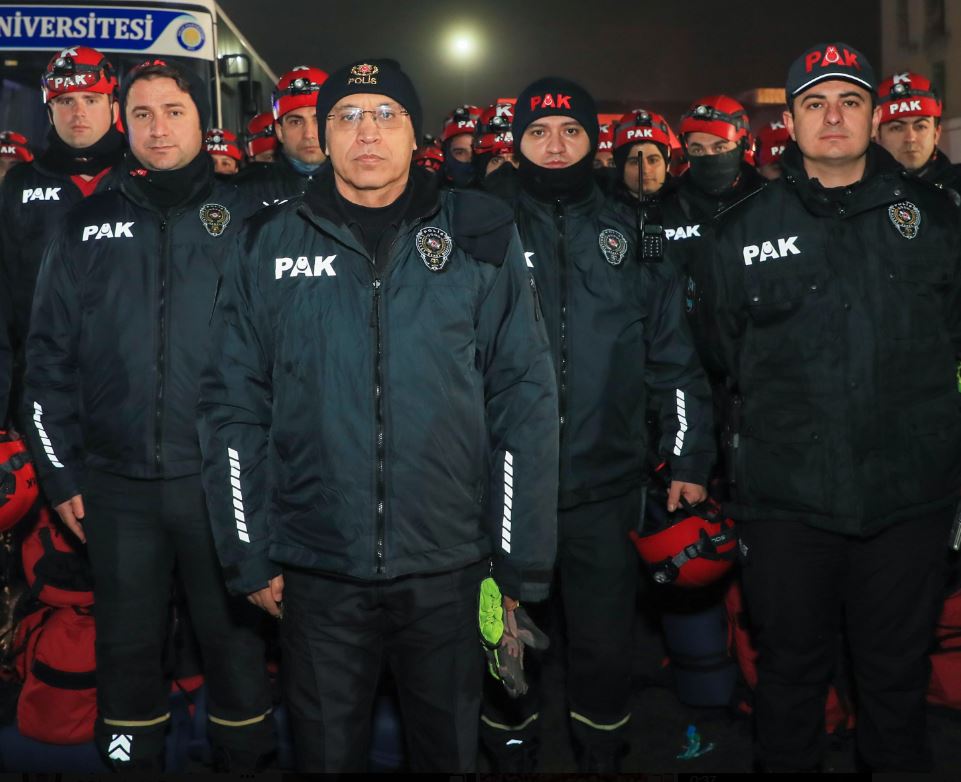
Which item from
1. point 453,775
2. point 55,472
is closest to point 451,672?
point 453,775

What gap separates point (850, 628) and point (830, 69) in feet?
6.72

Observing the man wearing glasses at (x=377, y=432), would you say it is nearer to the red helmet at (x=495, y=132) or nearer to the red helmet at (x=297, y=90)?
the red helmet at (x=297, y=90)

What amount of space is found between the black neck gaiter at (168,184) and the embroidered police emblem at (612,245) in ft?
5.32

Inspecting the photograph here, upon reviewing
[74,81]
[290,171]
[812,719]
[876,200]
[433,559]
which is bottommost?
[812,719]

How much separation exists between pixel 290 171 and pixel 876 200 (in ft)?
10.6

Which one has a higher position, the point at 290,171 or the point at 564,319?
the point at 290,171

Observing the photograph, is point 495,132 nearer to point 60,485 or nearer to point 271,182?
point 271,182

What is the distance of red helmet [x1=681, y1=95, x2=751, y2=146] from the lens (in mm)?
7023

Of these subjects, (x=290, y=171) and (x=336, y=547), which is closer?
(x=336, y=547)

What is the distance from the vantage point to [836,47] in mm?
4418

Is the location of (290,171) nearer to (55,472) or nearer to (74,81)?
(74,81)

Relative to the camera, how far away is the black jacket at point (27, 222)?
5578 millimetres

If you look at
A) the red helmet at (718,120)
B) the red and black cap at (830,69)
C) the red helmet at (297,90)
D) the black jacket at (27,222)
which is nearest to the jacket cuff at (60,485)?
the black jacket at (27,222)

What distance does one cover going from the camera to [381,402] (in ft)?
11.2
